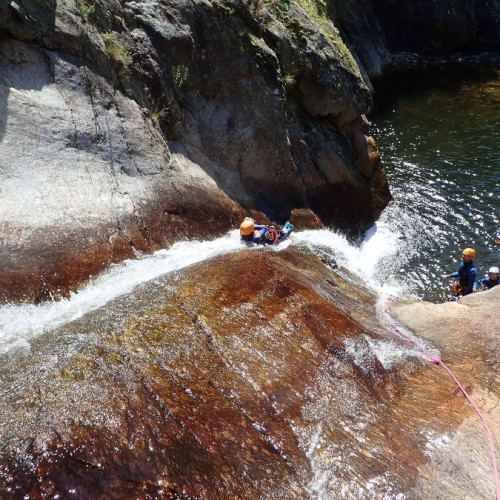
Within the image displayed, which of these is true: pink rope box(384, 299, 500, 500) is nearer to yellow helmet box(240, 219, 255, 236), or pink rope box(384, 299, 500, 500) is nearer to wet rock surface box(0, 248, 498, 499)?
wet rock surface box(0, 248, 498, 499)

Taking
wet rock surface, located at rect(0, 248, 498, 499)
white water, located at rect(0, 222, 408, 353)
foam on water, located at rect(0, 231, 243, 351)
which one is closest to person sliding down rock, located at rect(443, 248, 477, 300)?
white water, located at rect(0, 222, 408, 353)

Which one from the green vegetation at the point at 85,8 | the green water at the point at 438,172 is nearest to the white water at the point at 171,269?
the green water at the point at 438,172

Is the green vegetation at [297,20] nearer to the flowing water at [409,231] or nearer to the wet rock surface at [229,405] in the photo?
the flowing water at [409,231]

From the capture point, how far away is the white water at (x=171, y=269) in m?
7.80

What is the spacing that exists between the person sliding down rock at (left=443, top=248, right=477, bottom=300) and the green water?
625 millimetres

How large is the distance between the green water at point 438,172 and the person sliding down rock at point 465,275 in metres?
0.62

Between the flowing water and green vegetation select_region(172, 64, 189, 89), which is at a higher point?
green vegetation select_region(172, 64, 189, 89)

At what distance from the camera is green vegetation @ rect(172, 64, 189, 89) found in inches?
505

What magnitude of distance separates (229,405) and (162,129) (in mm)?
8497

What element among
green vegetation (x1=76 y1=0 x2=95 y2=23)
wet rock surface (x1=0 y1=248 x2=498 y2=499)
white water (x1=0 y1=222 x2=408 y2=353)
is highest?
green vegetation (x1=76 y1=0 x2=95 y2=23)

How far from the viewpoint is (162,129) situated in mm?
12484

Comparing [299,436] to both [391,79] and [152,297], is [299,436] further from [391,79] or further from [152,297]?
[391,79]

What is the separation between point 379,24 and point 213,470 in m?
39.0

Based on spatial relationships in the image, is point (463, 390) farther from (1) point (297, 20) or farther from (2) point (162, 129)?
(1) point (297, 20)
